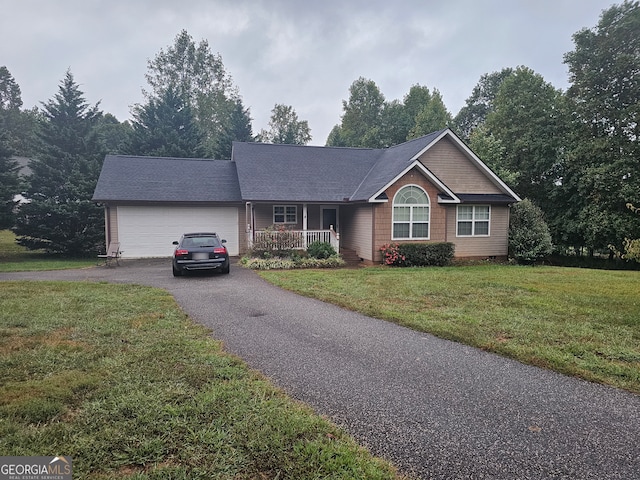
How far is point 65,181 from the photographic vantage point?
20.5 metres

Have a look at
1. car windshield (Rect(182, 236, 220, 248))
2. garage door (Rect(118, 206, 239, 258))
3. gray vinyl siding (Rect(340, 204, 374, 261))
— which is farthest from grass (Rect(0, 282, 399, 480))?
garage door (Rect(118, 206, 239, 258))

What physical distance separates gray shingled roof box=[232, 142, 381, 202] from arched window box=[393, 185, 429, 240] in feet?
10.1

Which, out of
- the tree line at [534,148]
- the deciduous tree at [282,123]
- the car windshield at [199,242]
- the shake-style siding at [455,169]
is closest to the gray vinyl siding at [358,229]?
the shake-style siding at [455,169]

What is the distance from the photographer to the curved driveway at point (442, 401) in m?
2.96

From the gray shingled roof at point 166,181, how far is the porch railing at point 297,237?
3.23 meters

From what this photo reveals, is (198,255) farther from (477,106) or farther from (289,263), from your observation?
(477,106)

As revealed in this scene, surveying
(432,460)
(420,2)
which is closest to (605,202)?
(420,2)

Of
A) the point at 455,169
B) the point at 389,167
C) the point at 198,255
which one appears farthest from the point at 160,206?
the point at 455,169

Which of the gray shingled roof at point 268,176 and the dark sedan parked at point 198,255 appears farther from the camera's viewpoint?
the gray shingled roof at point 268,176

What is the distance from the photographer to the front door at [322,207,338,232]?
1984cm

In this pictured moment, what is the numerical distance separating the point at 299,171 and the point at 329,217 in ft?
9.50

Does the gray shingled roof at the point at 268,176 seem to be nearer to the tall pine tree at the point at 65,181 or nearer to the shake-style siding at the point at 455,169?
the shake-style siding at the point at 455,169

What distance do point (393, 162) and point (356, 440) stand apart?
682 inches

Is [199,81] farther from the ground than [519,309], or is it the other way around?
[199,81]
